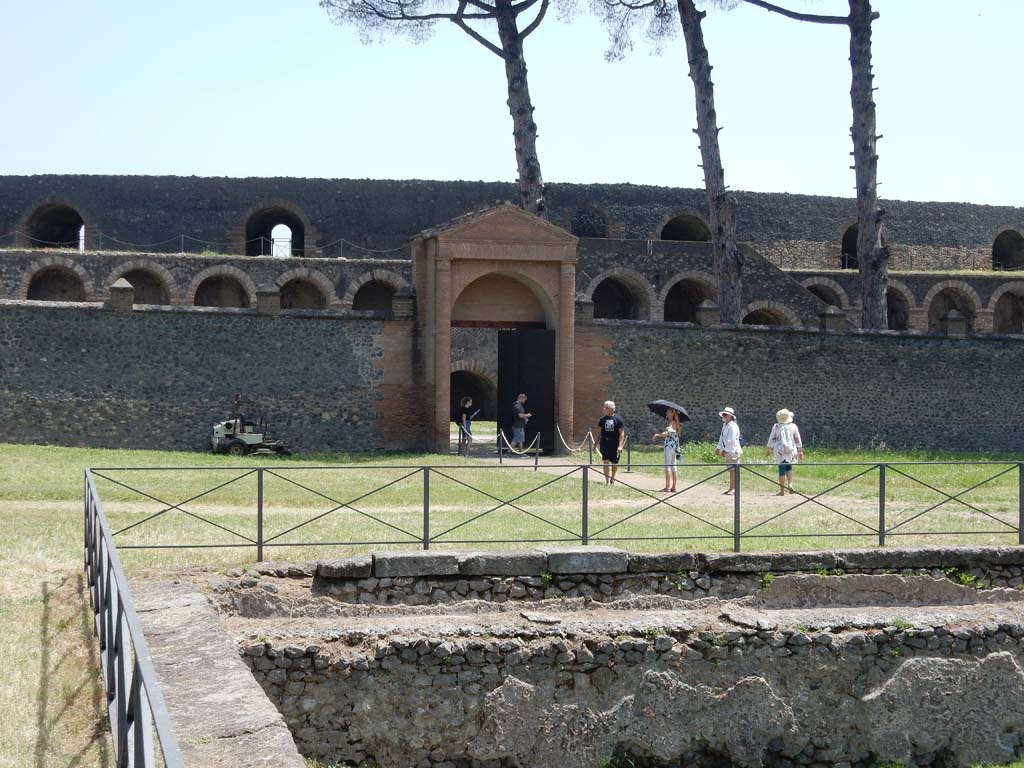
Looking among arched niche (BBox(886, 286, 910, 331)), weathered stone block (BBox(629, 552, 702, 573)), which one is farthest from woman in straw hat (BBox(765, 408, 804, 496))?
arched niche (BBox(886, 286, 910, 331))

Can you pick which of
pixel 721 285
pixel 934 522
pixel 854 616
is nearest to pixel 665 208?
pixel 721 285

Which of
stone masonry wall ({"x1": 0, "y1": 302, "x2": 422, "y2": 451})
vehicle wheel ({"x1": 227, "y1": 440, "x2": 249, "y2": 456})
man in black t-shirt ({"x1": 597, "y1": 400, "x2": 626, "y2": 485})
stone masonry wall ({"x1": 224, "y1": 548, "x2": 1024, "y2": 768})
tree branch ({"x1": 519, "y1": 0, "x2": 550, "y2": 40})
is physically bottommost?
stone masonry wall ({"x1": 224, "y1": 548, "x2": 1024, "y2": 768})

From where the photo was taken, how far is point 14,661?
660 cm

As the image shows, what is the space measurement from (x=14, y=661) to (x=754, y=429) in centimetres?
1860

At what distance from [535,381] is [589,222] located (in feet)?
48.7

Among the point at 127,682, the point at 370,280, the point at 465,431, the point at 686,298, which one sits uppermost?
the point at 370,280

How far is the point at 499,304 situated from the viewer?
22.2 metres

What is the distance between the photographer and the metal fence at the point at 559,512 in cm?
1042

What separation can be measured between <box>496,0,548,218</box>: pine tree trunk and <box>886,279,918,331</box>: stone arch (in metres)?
A: 14.1

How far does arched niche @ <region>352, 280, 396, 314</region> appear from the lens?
111 feet

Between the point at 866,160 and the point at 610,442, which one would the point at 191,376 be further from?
the point at 866,160

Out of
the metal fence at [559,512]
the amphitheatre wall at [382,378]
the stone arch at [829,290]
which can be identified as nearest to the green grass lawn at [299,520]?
the metal fence at [559,512]

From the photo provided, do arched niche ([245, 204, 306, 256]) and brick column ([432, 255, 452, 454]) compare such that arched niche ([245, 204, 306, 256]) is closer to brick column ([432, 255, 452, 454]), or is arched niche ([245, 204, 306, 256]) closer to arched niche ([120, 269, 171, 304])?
arched niche ([120, 269, 171, 304])

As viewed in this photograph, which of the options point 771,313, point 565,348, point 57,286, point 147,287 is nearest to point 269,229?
point 147,287
